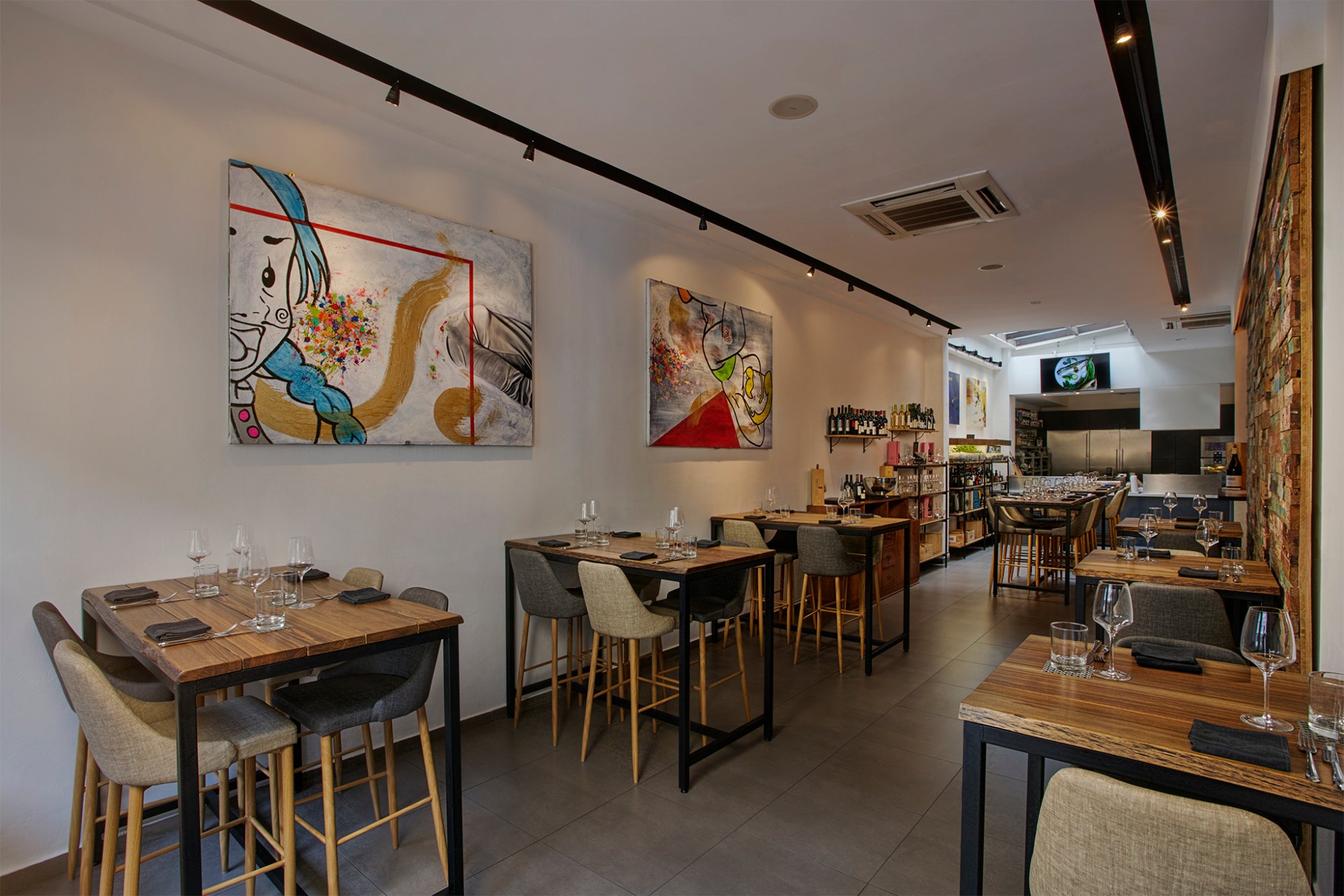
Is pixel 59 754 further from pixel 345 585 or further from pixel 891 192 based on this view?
pixel 891 192

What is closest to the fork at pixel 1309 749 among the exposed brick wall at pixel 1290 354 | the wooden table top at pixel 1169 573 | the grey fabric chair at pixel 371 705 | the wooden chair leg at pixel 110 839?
the exposed brick wall at pixel 1290 354

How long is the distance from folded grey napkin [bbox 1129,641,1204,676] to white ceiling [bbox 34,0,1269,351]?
230 cm

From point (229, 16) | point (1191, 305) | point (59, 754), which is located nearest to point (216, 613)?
point (59, 754)

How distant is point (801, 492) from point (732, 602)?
3.05m

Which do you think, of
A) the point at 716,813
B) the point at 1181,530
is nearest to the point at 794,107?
the point at 716,813

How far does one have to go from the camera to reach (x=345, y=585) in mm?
2957

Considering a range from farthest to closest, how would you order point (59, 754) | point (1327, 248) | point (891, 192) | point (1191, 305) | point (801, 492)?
point (1191, 305) → point (801, 492) → point (891, 192) → point (59, 754) → point (1327, 248)

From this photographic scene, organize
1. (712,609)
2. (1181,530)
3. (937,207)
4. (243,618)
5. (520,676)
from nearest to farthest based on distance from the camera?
(243,618) → (712,609) → (520,676) → (937,207) → (1181,530)

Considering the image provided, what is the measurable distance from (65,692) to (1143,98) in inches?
191

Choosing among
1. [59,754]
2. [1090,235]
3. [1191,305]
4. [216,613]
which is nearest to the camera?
[216,613]

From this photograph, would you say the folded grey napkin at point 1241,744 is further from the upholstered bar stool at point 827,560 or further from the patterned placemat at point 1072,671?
the upholstered bar stool at point 827,560

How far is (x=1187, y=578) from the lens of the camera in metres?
3.26

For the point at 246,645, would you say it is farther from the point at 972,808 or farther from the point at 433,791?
the point at 972,808

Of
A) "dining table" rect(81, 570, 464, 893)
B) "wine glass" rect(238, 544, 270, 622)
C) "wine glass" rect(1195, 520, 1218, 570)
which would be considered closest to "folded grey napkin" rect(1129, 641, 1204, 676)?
"dining table" rect(81, 570, 464, 893)
